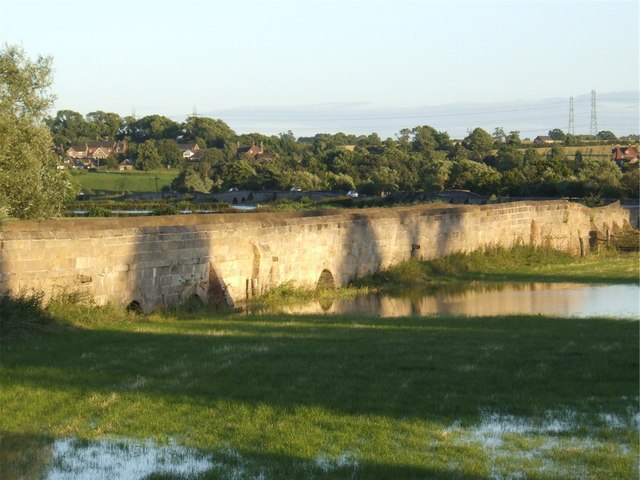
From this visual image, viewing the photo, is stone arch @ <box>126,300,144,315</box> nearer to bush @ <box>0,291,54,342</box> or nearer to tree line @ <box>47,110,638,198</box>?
bush @ <box>0,291,54,342</box>

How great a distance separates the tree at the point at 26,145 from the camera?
1265 inches

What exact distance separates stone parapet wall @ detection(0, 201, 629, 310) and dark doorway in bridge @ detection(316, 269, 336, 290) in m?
0.07

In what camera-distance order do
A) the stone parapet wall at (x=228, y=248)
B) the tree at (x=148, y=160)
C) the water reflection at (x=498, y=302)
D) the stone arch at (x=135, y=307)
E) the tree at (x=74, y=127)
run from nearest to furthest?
the stone parapet wall at (x=228, y=248) < the stone arch at (x=135, y=307) < the water reflection at (x=498, y=302) < the tree at (x=148, y=160) < the tree at (x=74, y=127)

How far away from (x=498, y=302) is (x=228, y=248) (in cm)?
602

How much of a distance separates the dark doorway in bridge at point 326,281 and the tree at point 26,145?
11243 millimetres

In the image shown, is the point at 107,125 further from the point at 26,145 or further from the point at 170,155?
the point at 26,145

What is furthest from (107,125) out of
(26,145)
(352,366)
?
(352,366)

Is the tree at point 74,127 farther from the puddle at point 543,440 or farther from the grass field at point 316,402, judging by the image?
the puddle at point 543,440

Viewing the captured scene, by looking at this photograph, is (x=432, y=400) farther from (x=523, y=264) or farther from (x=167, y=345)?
(x=523, y=264)

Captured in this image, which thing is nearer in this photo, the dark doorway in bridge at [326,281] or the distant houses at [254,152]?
the dark doorway in bridge at [326,281]

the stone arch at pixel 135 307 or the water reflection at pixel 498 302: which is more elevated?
the stone arch at pixel 135 307

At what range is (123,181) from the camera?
12350 centimetres

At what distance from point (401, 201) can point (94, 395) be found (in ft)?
182

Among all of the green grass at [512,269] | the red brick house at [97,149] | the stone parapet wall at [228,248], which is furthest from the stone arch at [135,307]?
the red brick house at [97,149]
